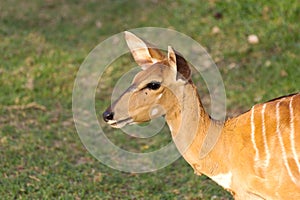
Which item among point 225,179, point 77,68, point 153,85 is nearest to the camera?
point 153,85

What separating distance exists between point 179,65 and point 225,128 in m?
0.42

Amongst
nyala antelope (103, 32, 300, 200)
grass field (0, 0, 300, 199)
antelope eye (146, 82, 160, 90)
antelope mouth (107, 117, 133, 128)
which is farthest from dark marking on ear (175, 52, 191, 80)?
grass field (0, 0, 300, 199)

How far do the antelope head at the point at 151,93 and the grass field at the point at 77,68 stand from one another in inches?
51.8

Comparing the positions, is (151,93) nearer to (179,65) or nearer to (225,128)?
(179,65)

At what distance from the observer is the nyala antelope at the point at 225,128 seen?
3418 mm

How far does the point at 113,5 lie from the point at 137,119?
202 inches

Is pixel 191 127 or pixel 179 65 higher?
pixel 179 65

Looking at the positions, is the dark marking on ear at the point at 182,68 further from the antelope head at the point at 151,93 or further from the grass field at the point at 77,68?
the grass field at the point at 77,68

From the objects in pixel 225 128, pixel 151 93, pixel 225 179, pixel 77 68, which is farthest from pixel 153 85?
pixel 77 68

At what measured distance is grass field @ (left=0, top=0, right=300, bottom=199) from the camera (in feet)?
16.1

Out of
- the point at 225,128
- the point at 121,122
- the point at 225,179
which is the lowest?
the point at 225,179

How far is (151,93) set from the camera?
3500mm

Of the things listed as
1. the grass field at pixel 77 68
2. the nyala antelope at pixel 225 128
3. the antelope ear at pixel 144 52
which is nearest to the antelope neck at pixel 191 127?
the nyala antelope at pixel 225 128

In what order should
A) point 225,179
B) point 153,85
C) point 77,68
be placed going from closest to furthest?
point 153,85, point 225,179, point 77,68
